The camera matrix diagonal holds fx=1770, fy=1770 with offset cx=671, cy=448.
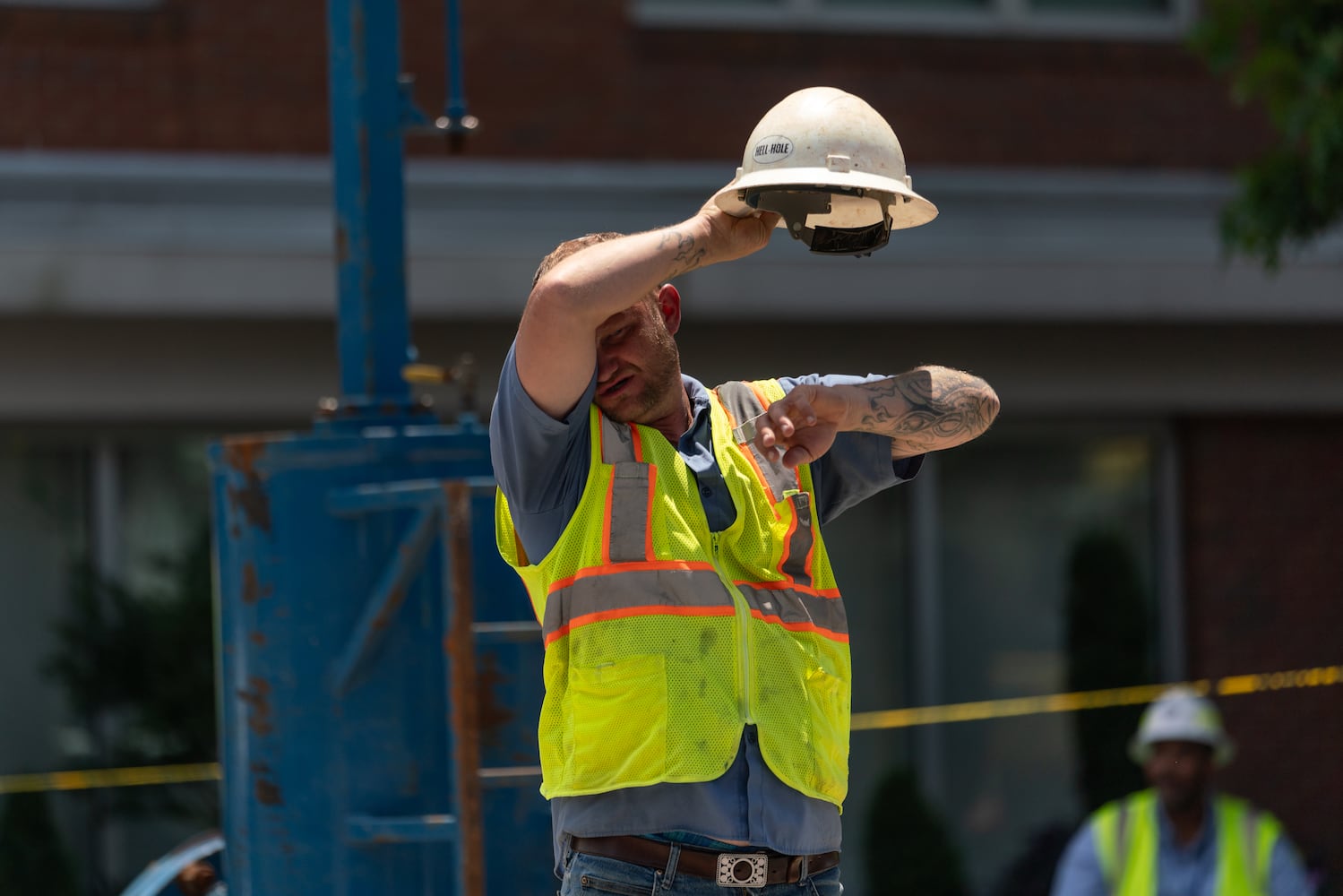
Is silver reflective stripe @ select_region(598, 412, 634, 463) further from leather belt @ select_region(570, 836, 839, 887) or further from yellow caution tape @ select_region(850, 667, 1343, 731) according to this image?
yellow caution tape @ select_region(850, 667, 1343, 731)

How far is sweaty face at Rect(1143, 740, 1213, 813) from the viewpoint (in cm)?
616

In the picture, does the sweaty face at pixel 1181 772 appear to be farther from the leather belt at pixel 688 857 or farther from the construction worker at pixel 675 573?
the leather belt at pixel 688 857

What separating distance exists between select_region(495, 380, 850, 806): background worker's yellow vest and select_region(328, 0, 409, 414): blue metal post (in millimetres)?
1454

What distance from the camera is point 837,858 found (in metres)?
3.17

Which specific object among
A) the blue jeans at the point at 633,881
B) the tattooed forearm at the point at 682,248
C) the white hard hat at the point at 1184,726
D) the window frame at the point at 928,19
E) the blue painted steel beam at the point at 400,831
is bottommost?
the white hard hat at the point at 1184,726

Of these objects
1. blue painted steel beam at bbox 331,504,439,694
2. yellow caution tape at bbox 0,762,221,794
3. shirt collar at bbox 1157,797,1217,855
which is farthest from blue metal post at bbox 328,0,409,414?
yellow caution tape at bbox 0,762,221,794

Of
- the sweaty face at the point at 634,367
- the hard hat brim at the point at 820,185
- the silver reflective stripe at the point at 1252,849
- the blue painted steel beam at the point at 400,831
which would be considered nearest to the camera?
the hard hat brim at the point at 820,185

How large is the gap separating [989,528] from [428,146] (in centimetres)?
366

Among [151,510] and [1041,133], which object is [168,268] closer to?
[151,510]

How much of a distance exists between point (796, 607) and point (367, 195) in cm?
188

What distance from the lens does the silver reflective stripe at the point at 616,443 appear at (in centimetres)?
306

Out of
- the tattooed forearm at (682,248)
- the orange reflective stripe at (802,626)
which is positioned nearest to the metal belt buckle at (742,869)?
the orange reflective stripe at (802,626)

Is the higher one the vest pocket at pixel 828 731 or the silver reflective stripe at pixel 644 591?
the silver reflective stripe at pixel 644 591

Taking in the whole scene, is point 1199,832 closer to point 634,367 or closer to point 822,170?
point 634,367
